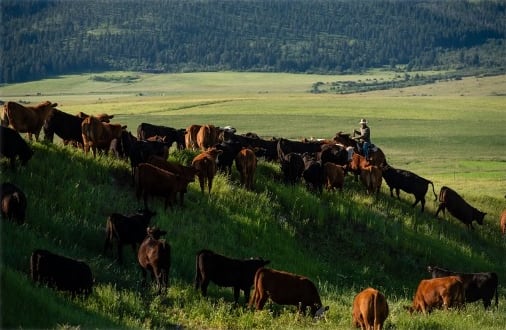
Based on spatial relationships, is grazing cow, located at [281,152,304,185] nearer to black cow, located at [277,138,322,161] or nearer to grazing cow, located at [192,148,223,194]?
black cow, located at [277,138,322,161]

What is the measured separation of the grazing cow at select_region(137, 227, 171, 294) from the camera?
1280 centimetres

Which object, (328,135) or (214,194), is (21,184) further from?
(328,135)

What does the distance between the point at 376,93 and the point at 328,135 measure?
85.5 m

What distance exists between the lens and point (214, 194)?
19016 millimetres

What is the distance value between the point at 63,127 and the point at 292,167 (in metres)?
6.11

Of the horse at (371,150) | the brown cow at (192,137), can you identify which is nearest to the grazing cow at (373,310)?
the brown cow at (192,137)

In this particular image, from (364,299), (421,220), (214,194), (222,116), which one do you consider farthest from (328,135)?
(364,299)

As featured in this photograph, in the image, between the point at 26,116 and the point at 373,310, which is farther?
the point at 26,116

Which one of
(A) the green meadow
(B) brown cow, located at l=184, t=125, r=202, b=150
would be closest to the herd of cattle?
(B) brown cow, located at l=184, t=125, r=202, b=150

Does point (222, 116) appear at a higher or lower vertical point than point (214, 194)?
lower

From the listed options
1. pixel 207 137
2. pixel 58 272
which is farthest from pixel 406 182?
pixel 58 272

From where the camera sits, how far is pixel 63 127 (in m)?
19.9

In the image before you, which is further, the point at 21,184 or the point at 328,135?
the point at 328,135

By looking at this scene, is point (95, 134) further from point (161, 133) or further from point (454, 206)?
point (454, 206)
